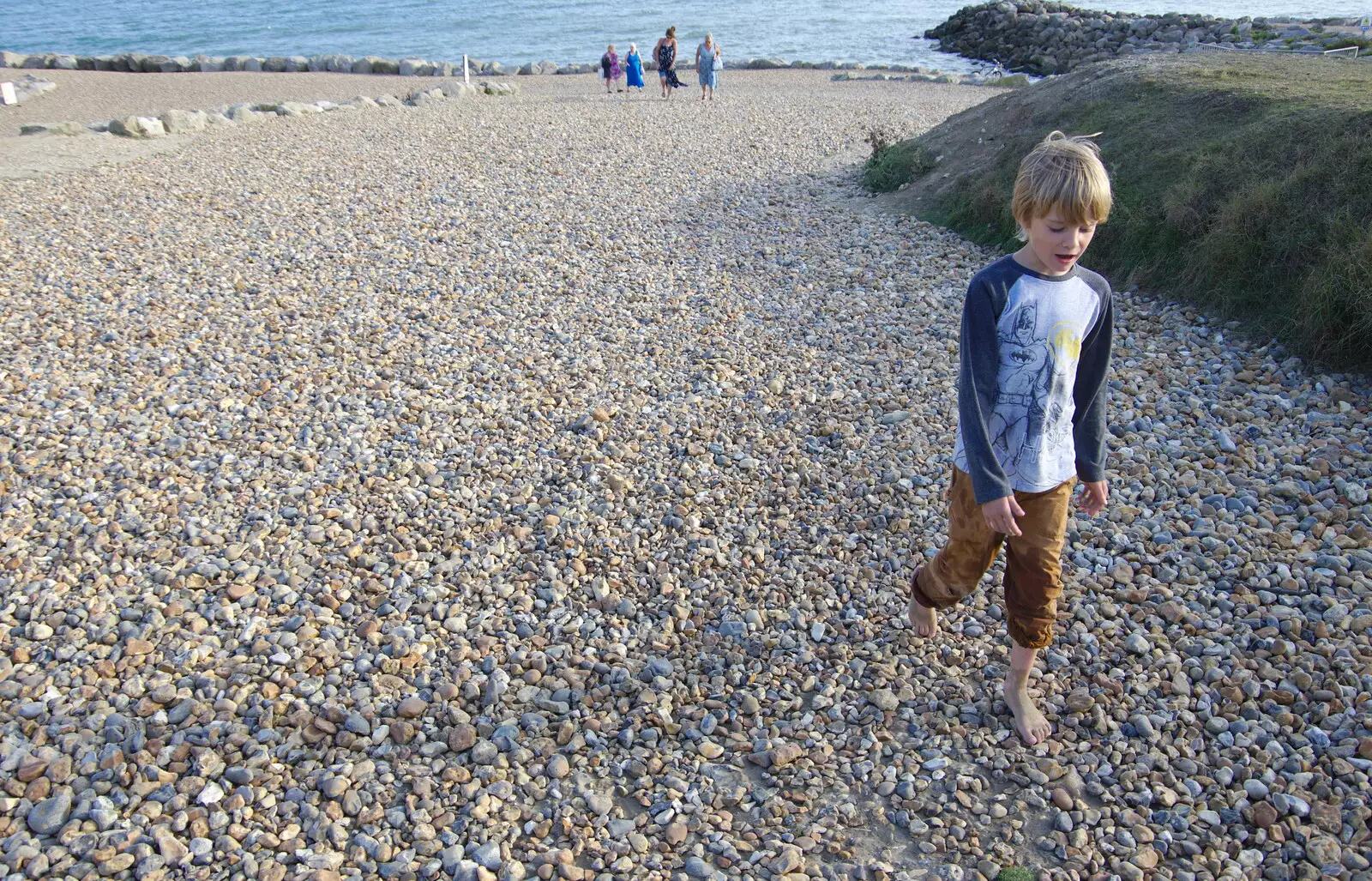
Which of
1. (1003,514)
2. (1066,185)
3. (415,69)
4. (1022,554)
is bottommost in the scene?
(1022,554)

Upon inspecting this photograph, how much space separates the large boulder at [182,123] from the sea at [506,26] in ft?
64.4

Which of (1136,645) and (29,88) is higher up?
(29,88)

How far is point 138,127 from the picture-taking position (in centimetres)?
1538

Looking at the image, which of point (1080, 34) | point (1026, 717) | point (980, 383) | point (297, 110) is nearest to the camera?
point (980, 383)

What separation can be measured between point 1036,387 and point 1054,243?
0.48 meters

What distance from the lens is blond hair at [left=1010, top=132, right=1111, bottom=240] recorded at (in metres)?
2.79

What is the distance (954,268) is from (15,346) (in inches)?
318

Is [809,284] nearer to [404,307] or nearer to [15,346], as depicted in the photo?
[404,307]

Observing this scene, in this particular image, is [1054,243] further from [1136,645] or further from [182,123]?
[182,123]

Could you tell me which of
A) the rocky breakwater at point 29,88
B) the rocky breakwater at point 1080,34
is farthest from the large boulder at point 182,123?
the rocky breakwater at point 1080,34

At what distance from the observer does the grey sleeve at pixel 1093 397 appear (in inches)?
123

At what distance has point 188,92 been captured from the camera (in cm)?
2527

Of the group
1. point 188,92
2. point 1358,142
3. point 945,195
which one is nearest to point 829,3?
point 188,92

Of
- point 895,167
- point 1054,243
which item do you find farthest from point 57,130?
point 1054,243
